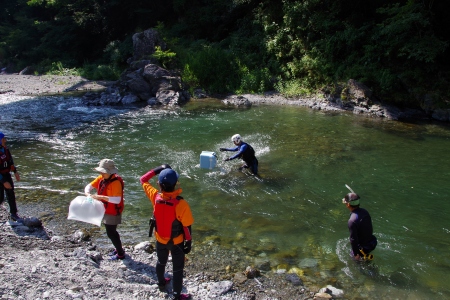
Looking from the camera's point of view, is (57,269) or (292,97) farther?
(292,97)

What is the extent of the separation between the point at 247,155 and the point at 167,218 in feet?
18.8

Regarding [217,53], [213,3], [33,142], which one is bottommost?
[33,142]

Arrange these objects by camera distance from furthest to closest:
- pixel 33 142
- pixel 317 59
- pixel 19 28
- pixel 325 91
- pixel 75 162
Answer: pixel 19 28 → pixel 317 59 → pixel 325 91 → pixel 33 142 → pixel 75 162

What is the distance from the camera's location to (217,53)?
26.1m

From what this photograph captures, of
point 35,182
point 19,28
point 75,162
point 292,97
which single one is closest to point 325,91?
point 292,97

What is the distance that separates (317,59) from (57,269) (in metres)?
20.8

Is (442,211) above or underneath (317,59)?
underneath

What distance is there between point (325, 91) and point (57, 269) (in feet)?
61.5

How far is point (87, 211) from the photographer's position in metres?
5.41

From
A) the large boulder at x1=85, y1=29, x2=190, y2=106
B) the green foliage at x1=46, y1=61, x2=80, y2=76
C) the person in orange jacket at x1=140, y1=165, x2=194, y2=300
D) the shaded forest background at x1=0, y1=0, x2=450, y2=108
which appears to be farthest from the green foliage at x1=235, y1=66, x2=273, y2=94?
the person in orange jacket at x1=140, y1=165, x2=194, y2=300

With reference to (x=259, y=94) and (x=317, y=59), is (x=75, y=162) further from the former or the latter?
(x=317, y=59)

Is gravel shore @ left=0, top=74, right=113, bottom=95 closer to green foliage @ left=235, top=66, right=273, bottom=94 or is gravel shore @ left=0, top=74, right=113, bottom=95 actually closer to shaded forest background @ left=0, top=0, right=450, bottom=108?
shaded forest background @ left=0, top=0, right=450, bottom=108

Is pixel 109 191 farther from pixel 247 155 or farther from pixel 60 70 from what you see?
pixel 60 70

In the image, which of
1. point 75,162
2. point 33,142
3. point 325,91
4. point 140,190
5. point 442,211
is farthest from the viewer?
point 325,91
